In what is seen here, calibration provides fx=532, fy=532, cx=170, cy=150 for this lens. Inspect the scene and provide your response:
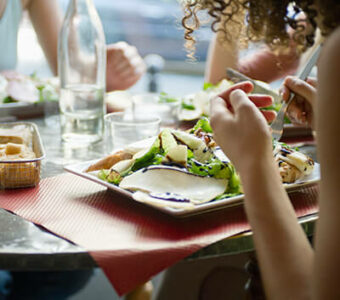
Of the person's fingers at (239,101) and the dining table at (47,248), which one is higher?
the person's fingers at (239,101)

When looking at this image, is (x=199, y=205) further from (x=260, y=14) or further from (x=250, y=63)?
(x=250, y=63)

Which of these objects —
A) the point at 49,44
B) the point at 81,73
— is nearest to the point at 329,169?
the point at 81,73

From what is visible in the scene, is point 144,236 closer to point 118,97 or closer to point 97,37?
point 97,37

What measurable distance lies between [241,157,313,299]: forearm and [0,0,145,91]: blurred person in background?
1.34m

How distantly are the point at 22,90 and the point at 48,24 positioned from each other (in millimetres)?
959

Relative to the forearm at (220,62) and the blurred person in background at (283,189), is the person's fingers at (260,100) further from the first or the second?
the forearm at (220,62)

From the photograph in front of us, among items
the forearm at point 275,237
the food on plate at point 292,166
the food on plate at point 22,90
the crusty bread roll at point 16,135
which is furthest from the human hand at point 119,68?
the forearm at point 275,237

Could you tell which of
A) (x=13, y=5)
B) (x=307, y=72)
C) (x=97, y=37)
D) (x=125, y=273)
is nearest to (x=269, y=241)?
(x=125, y=273)

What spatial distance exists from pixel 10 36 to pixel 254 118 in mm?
2360

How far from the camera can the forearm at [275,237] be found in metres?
0.80

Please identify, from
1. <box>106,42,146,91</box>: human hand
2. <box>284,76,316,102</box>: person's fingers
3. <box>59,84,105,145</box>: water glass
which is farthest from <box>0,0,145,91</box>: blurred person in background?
<box>284,76,316,102</box>: person's fingers

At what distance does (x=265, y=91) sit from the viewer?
5.82 ft

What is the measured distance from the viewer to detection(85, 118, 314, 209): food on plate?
3.34ft

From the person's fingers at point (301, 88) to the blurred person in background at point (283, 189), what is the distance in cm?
24
